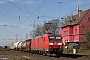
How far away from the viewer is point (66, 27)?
8212cm

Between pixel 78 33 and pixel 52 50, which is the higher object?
pixel 78 33

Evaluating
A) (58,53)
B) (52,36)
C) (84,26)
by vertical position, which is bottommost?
(58,53)

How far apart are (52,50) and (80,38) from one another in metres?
38.3

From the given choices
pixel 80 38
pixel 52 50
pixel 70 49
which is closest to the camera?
pixel 52 50

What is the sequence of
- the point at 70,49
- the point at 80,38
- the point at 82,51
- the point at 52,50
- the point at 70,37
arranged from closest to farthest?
the point at 52,50 < the point at 82,51 < the point at 70,49 < the point at 80,38 < the point at 70,37

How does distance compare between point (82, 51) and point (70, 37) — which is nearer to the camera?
point (82, 51)

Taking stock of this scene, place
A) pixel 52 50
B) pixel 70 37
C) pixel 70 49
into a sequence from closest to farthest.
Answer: pixel 52 50 < pixel 70 49 < pixel 70 37

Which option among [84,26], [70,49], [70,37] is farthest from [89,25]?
[70,49]

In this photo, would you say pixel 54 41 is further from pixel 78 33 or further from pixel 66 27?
pixel 66 27

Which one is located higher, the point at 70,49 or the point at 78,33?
the point at 78,33

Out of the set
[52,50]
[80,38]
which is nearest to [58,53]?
[52,50]

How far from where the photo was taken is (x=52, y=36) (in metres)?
34.6

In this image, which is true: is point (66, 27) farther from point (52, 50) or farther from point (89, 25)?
point (52, 50)

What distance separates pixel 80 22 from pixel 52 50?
135 ft
